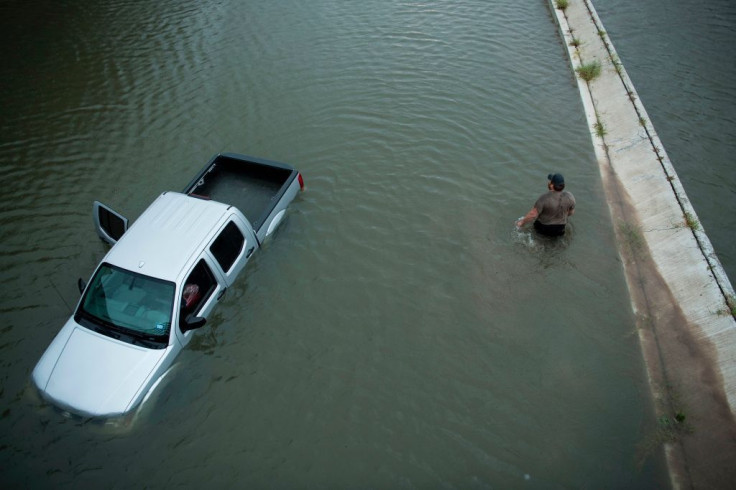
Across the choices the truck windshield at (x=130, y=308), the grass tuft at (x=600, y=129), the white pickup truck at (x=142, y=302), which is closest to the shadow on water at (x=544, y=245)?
the grass tuft at (x=600, y=129)

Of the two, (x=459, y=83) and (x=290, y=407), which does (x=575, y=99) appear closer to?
(x=459, y=83)

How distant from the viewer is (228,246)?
271 inches

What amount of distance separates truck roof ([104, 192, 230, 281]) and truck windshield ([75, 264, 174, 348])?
0.17m

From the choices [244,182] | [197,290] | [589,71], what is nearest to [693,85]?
[589,71]

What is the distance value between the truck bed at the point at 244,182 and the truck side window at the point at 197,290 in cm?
167

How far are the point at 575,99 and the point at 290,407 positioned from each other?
34.1 ft

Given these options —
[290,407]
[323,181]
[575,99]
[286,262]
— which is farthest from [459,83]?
[290,407]

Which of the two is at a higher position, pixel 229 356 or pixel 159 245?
pixel 159 245

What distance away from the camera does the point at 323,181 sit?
9398 millimetres

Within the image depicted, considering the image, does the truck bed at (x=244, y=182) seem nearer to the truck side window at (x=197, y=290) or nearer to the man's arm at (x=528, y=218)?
the truck side window at (x=197, y=290)

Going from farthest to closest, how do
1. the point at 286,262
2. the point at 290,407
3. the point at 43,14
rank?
the point at 43,14 < the point at 286,262 < the point at 290,407

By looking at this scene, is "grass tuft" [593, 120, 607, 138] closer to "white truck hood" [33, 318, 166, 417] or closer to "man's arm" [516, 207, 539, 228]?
"man's arm" [516, 207, 539, 228]

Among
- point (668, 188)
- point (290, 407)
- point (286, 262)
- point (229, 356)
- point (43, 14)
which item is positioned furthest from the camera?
point (43, 14)

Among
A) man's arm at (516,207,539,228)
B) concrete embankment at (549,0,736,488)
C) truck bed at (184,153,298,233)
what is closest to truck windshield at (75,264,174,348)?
truck bed at (184,153,298,233)
